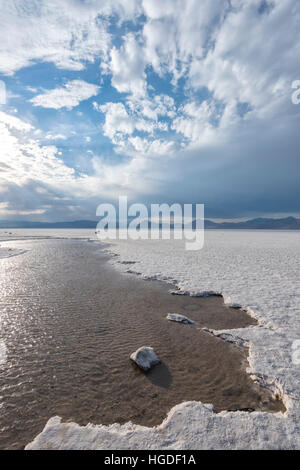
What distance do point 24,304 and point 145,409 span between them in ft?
31.8

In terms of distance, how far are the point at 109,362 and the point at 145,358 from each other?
1.22 metres

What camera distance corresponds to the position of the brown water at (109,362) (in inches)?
193

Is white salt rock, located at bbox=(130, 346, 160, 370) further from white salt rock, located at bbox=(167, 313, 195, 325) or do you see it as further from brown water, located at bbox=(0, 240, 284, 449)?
white salt rock, located at bbox=(167, 313, 195, 325)

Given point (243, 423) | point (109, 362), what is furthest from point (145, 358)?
point (243, 423)

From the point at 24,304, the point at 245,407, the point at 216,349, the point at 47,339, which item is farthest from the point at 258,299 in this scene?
the point at 24,304

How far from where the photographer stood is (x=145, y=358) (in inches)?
265

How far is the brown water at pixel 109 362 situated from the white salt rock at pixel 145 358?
20 centimetres

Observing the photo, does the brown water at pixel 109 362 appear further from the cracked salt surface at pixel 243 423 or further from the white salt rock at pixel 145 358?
the cracked salt surface at pixel 243 423

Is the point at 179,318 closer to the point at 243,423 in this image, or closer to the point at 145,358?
the point at 145,358

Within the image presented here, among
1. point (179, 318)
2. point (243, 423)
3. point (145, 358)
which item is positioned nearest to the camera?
point (243, 423)

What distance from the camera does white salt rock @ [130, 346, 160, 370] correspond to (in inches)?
256

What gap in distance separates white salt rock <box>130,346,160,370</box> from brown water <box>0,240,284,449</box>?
0.64 feet

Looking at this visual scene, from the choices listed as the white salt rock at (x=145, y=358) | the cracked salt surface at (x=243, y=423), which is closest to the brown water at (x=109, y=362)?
the white salt rock at (x=145, y=358)

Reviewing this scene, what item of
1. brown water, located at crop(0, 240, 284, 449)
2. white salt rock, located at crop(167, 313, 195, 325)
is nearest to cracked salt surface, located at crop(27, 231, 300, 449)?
brown water, located at crop(0, 240, 284, 449)
